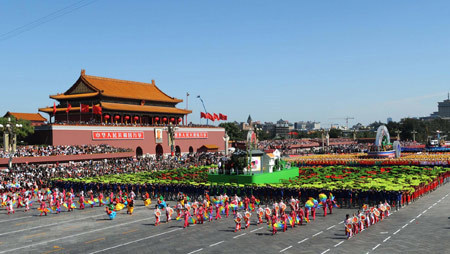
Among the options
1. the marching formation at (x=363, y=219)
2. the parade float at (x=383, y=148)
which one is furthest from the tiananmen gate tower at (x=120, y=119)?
the marching formation at (x=363, y=219)

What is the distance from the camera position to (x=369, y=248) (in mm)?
19922

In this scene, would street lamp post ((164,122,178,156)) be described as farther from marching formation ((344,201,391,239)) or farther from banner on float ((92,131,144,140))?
marching formation ((344,201,391,239))

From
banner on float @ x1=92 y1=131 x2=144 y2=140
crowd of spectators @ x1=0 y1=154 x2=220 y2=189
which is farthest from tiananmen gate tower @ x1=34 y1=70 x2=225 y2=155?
crowd of spectators @ x1=0 y1=154 x2=220 y2=189

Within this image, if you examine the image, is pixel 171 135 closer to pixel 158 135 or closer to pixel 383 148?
pixel 158 135

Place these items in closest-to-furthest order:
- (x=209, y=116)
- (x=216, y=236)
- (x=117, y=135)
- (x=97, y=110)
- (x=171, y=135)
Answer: (x=216, y=236) → (x=97, y=110) → (x=117, y=135) → (x=171, y=135) → (x=209, y=116)

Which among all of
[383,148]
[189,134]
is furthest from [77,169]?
[383,148]

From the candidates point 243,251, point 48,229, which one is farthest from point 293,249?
point 48,229

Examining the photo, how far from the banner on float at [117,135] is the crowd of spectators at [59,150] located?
2.29m

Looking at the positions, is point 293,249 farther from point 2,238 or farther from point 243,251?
point 2,238

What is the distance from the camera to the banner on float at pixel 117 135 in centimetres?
6750

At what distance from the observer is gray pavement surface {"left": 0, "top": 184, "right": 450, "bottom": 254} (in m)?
20.4

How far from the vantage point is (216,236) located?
2305 cm

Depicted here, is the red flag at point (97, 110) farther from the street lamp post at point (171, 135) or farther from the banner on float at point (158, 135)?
the street lamp post at point (171, 135)

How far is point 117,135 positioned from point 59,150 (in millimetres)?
12540
